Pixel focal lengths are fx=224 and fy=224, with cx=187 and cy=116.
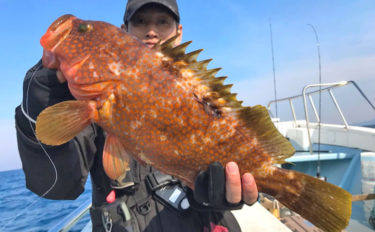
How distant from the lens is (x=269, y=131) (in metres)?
1.84

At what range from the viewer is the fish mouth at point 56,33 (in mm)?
1736

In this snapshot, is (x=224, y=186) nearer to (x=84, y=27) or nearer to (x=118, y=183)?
(x=118, y=183)

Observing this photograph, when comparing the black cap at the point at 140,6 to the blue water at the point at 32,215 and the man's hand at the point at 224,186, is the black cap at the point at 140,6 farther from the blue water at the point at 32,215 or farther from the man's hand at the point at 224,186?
the blue water at the point at 32,215

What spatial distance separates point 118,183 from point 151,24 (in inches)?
83.1

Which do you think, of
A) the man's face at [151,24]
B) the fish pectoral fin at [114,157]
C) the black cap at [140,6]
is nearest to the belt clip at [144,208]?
the fish pectoral fin at [114,157]

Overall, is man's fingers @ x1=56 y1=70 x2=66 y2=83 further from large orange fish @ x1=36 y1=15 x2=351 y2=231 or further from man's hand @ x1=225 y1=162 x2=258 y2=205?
man's hand @ x1=225 y1=162 x2=258 y2=205

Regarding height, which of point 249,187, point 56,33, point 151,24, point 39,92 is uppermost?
point 151,24

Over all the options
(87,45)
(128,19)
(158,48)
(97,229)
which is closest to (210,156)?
(158,48)

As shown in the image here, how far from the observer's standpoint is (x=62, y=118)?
167cm

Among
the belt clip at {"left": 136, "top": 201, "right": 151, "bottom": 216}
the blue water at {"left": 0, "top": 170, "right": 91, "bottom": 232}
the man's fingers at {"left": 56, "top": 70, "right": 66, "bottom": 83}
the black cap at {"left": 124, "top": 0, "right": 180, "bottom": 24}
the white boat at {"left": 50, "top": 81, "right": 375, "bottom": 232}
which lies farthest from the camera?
the blue water at {"left": 0, "top": 170, "right": 91, "bottom": 232}

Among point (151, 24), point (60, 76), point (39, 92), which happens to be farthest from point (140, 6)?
point (39, 92)

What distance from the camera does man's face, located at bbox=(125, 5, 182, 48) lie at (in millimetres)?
3004

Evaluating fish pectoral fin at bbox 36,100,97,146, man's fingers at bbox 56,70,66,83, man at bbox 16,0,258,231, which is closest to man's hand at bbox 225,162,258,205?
man at bbox 16,0,258,231

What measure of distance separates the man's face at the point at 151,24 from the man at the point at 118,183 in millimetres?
27
